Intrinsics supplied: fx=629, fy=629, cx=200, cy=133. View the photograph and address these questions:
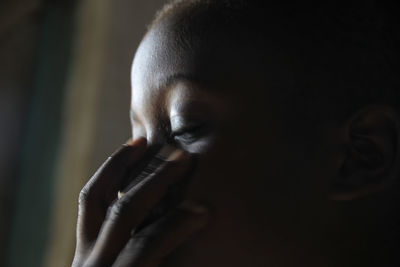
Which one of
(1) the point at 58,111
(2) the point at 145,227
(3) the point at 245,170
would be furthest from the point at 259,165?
(1) the point at 58,111

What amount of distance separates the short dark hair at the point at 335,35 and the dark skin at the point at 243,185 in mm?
21

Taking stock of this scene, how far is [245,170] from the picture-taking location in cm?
58

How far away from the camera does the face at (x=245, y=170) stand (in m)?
0.57

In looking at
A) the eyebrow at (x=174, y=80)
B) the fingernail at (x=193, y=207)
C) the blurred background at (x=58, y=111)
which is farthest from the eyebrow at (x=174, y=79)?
the blurred background at (x=58, y=111)

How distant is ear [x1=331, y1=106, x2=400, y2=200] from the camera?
60 centimetres

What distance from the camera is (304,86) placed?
0.61 metres

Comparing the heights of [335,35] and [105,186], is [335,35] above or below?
above

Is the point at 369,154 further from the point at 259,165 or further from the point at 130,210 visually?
the point at 130,210

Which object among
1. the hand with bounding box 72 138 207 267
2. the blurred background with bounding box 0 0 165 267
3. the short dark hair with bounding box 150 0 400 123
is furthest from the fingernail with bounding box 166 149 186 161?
the blurred background with bounding box 0 0 165 267

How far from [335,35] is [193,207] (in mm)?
222

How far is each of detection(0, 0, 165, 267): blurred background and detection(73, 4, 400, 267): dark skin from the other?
2.06ft

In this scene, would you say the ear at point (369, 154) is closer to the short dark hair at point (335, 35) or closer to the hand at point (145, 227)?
the short dark hair at point (335, 35)

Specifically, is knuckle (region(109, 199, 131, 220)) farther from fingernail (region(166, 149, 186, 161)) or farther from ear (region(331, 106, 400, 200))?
ear (region(331, 106, 400, 200))

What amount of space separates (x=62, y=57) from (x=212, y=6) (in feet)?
2.50
